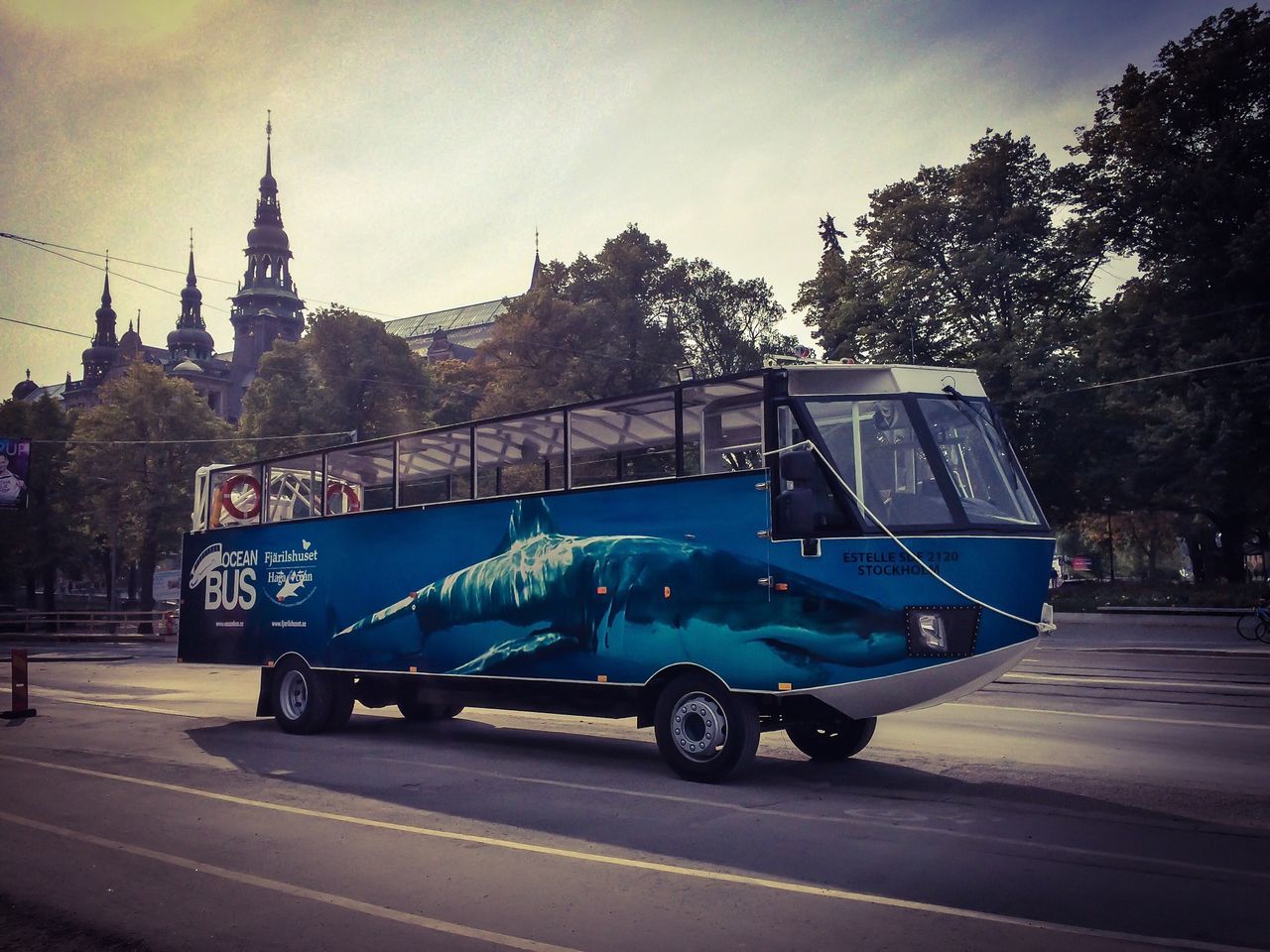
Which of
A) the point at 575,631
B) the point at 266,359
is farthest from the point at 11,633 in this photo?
the point at 575,631

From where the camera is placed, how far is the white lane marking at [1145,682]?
52.9 feet

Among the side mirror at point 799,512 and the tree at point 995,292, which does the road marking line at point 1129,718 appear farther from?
the tree at point 995,292

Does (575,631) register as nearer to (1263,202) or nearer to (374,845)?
(374,845)

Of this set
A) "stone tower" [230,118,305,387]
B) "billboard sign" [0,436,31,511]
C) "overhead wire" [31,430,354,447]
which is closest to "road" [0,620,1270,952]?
"billboard sign" [0,436,31,511]

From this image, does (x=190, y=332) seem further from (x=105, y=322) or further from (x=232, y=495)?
(x=232, y=495)

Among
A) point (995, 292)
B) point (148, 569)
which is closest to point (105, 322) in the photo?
point (148, 569)

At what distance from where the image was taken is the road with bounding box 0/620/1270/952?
5578 mm

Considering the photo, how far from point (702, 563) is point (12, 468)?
40795 mm

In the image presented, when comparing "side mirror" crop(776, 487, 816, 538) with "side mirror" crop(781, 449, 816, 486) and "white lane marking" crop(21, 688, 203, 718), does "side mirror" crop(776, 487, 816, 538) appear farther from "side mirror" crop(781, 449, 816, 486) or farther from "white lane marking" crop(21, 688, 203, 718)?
"white lane marking" crop(21, 688, 203, 718)

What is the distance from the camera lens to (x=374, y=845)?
743 centimetres

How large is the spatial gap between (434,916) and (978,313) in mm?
37019

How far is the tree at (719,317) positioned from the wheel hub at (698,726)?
41.5 metres

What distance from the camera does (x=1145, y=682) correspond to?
17344mm

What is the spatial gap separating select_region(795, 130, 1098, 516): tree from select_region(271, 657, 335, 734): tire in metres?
26.8
